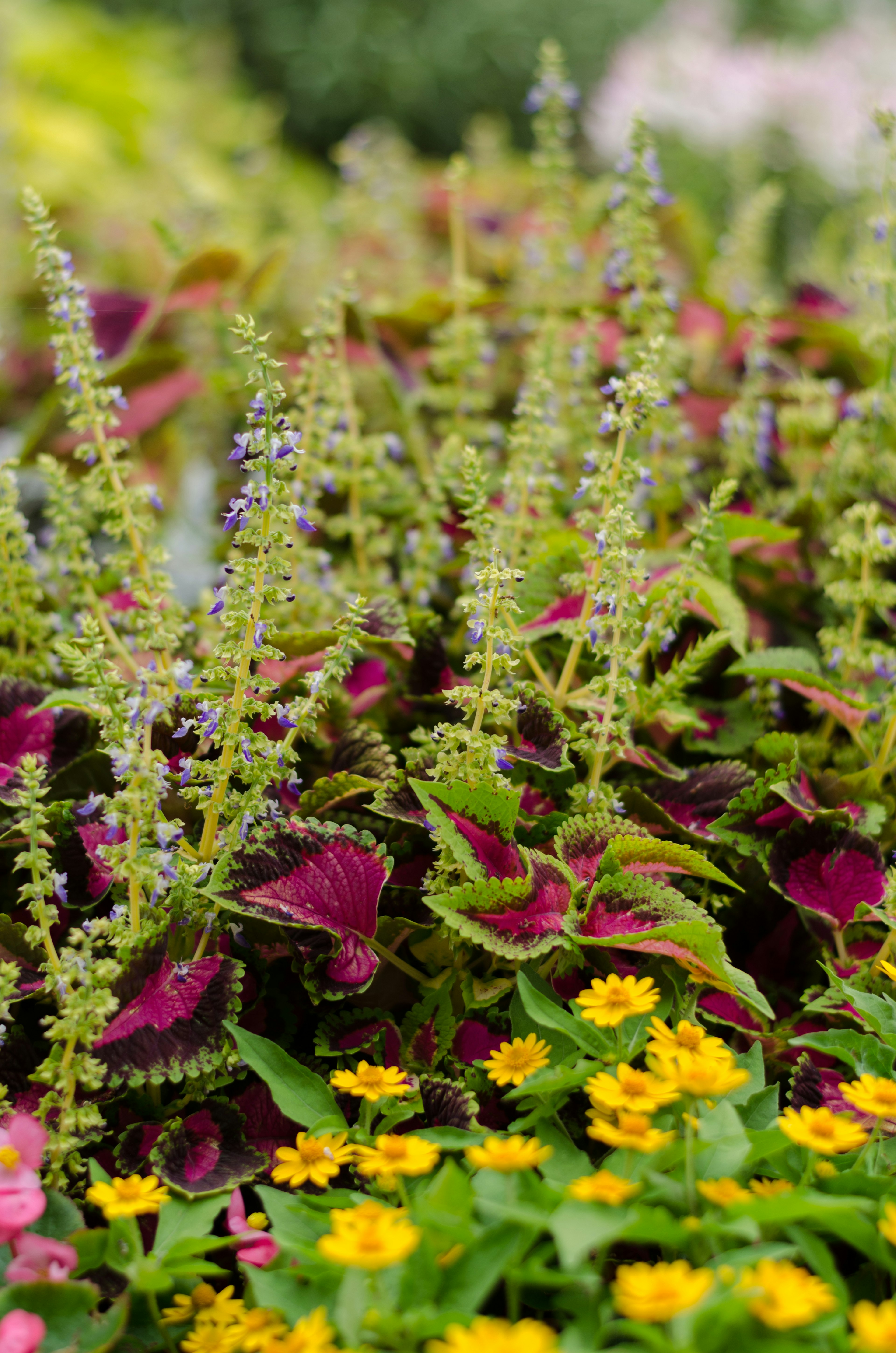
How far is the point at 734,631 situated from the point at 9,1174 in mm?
1106

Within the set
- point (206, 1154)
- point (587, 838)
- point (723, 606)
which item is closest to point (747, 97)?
point (723, 606)

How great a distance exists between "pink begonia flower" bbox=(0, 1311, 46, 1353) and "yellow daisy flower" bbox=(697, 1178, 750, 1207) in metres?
0.59

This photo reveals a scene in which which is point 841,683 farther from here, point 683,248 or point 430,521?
point 683,248

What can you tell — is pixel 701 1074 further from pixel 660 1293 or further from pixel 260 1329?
pixel 260 1329

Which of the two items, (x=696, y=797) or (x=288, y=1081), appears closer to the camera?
(x=288, y=1081)

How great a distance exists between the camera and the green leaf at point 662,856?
1.27m

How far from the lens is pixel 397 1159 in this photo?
3.45ft

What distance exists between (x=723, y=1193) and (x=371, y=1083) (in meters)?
0.38

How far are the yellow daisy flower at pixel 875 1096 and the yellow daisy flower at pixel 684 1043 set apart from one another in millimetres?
126

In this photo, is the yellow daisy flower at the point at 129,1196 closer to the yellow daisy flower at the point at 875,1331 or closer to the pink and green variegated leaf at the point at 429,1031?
the pink and green variegated leaf at the point at 429,1031

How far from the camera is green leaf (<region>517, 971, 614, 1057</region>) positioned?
1.19 metres

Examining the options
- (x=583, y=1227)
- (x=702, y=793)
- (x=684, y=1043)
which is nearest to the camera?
(x=583, y=1227)

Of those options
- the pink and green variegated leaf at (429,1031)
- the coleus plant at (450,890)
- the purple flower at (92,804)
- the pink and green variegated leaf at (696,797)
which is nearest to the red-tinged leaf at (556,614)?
the coleus plant at (450,890)

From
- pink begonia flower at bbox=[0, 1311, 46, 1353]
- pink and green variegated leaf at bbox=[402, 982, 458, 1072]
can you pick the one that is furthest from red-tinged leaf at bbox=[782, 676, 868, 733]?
pink begonia flower at bbox=[0, 1311, 46, 1353]
